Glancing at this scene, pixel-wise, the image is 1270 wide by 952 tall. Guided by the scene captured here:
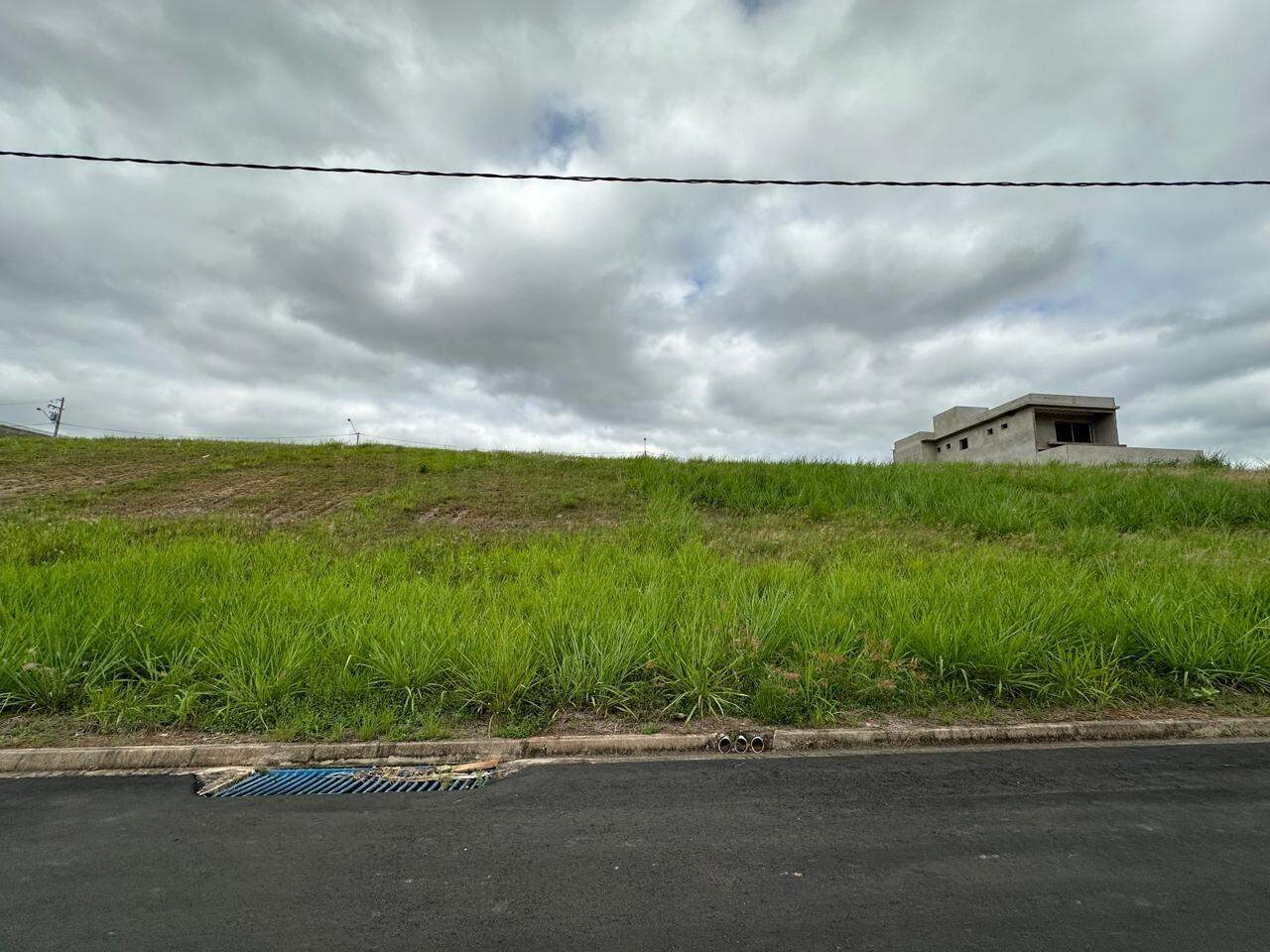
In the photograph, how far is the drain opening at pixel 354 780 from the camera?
325 cm

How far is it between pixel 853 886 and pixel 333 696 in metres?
3.59

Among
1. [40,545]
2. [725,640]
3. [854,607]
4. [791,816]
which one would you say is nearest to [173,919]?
[791,816]

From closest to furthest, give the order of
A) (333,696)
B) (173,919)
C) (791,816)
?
(173,919)
(791,816)
(333,696)

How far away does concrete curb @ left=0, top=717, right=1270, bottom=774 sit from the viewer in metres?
3.60

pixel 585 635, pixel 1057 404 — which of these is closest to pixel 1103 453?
pixel 1057 404

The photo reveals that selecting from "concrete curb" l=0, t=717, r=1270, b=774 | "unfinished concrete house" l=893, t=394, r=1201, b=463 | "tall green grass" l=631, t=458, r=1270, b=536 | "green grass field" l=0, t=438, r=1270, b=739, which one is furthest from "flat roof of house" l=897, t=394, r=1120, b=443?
"concrete curb" l=0, t=717, r=1270, b=774

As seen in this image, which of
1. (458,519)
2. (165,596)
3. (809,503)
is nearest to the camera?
(165,596)

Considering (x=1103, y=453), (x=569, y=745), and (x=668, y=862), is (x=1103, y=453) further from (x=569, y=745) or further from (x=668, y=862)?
(x=668, y=862)

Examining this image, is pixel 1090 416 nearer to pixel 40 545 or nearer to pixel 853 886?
pixel 853 886

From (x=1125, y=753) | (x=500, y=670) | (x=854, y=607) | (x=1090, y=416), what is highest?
(x=1090, y=416)

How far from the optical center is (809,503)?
457 inches

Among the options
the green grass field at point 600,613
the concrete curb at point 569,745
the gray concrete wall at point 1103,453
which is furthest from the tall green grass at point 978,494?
the gray concrete wall at point 1103,453

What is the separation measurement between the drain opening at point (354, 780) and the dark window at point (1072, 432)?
42.7 metres

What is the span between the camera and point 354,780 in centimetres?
339
